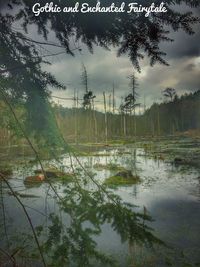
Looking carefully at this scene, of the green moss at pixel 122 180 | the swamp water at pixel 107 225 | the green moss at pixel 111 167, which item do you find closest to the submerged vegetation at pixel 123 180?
the green moss at pixel 122 180

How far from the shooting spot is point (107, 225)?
7.30 meters

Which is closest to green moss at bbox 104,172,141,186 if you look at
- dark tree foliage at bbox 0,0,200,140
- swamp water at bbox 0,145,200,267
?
swamp water at bbox 0,145,200,267

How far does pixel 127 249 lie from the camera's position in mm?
5902

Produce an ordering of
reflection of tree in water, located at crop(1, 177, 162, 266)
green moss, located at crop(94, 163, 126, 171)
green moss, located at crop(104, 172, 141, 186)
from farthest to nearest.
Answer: green moss, located at crop(94, 163, 126, 171) → green moss, located at crop(104, 172, 141, 186) → reflection of tree in water, located at crop(1, 177, 162, 266)

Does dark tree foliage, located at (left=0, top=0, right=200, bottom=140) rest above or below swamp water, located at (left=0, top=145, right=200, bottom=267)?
above

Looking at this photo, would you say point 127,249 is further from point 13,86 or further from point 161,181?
point 161,181

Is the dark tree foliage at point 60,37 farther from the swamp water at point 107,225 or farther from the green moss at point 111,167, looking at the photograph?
the green moss at point 111,167

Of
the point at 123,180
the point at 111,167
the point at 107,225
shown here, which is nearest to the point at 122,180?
the point at 123,180

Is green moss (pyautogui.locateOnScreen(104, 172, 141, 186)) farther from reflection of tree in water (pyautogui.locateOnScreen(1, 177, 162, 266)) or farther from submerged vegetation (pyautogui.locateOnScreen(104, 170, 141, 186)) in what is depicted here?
reflection of tree in water (pyautogui.locateOnScreen(1, 177, 162, 266))

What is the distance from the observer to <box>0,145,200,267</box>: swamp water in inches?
93.7

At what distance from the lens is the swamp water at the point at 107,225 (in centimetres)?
238

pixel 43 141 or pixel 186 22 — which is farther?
pixel 43 141

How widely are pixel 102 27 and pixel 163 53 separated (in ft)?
2.29

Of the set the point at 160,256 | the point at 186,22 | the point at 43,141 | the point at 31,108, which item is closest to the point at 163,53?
the point at 186,22
